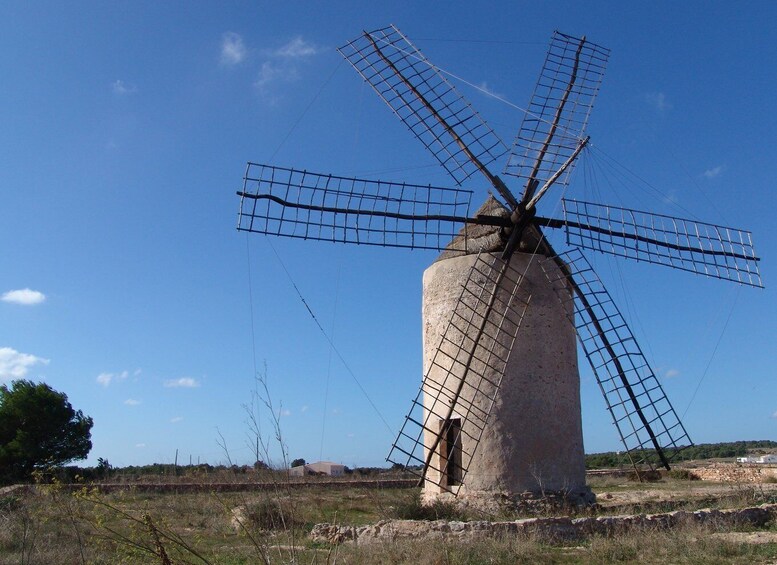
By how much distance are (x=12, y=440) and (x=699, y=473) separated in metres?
18.7

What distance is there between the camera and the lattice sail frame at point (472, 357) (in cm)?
844

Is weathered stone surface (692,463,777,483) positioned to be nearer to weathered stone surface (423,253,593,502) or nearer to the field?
the field

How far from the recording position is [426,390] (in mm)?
9055

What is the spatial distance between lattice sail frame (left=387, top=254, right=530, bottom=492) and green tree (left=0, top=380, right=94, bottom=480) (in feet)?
44.8

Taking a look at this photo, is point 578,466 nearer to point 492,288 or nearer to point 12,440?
point 492,288

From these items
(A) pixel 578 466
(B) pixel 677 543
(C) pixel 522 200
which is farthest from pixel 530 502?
(C) pixel 522 200

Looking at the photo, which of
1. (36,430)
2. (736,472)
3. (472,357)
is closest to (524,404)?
(472,357)

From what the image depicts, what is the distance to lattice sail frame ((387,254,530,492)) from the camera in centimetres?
844

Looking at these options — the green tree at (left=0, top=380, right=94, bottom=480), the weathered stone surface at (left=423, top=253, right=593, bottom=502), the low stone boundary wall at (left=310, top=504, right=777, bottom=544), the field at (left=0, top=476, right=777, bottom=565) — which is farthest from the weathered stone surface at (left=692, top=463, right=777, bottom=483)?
the green tree at (left=0, top=380, right=94, bottom=480)

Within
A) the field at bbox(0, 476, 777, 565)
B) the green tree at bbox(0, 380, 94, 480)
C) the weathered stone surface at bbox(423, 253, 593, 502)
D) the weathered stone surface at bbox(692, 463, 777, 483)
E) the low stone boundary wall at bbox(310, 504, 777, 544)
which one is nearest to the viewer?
the field at bbox(0, 476, 777, 565)

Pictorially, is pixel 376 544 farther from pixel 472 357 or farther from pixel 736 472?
pixel 736 472

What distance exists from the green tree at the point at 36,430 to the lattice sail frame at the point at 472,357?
1366 cm

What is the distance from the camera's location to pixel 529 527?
6.55 meters

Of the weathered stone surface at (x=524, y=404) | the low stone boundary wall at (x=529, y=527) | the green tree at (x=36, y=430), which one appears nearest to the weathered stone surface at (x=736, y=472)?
the weathered stone surface at (x=524, y=404)
